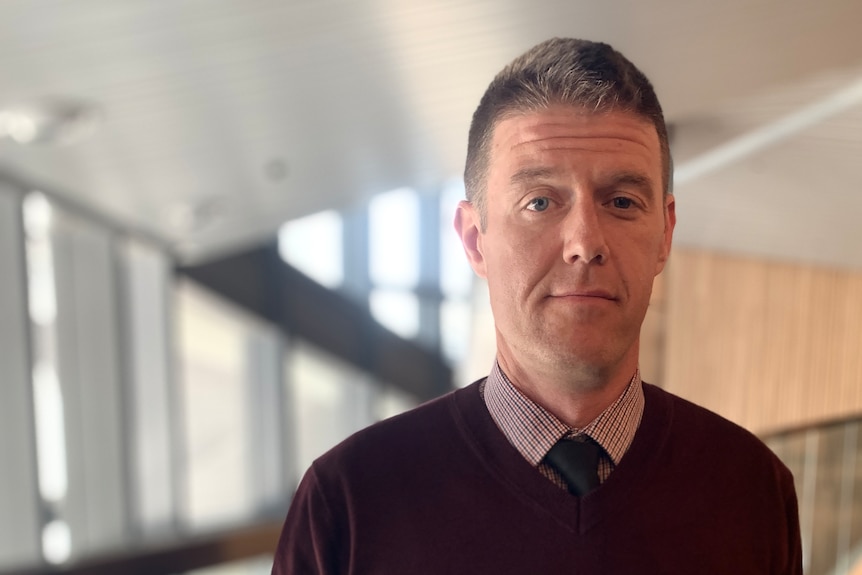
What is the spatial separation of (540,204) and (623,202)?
0.09m

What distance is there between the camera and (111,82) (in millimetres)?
2637

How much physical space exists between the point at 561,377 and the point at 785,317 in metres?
3.66

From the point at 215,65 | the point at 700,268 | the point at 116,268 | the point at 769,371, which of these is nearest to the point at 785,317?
the point at 769,371

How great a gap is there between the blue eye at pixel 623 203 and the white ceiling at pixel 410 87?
447 mm

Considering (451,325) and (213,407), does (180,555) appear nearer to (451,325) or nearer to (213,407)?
(213,407)

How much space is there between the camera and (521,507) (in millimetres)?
912

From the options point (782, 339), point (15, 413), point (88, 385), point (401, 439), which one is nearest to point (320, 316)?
point (88, 385)

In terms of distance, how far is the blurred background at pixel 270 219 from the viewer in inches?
80.2

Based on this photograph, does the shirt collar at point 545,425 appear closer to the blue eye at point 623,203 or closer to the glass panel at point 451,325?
the blue eye at point 623,203

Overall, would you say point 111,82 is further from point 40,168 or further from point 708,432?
point 708,432

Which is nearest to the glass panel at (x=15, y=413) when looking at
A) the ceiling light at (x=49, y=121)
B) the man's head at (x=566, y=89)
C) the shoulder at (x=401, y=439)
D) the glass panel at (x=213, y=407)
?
the ceiling light at (x=49, y=121)

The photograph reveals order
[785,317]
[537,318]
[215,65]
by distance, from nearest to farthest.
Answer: [537,318], [215,65], [785,317]

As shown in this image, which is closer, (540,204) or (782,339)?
(540,204)

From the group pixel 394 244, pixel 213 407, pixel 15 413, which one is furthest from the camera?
pixel 394 244
